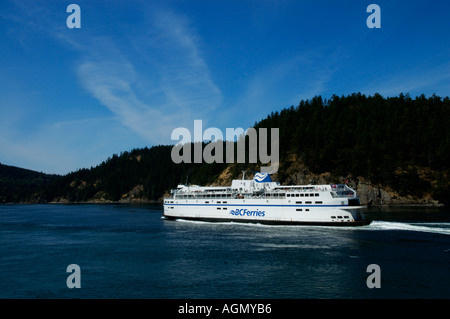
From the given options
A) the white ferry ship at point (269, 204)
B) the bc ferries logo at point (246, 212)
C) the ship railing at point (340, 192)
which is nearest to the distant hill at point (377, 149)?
the white ferry ship at point (269, 204)

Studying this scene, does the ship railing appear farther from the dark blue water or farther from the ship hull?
the dark blue water

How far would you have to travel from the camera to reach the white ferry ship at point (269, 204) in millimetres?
60125

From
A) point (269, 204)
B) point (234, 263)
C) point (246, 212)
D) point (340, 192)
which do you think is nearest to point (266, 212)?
point (269, 204)

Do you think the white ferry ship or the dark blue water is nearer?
the dark blue water

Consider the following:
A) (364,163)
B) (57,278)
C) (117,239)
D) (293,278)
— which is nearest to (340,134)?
(364,163)

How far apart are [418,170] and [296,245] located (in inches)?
3836

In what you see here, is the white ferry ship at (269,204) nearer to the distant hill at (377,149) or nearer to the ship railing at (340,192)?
the ship railing at (340,192)

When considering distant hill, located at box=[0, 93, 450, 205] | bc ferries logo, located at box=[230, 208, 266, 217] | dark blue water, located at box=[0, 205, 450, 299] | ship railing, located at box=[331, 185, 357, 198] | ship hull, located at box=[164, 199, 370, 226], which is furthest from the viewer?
distant hill, located at box=[0, 93, 450, 205]

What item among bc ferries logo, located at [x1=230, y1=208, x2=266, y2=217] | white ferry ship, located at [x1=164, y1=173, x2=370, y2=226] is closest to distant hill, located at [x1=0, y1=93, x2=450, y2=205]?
white ferry ship, located at [x1=164, y1=173, x2=370, y2=226]

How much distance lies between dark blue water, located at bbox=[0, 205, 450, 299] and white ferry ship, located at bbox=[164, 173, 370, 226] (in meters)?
3.99

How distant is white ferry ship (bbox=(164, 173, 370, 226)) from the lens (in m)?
60.1

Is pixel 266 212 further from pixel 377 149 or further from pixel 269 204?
pixel 377 149

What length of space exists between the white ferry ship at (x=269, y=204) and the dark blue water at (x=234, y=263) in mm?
3989
